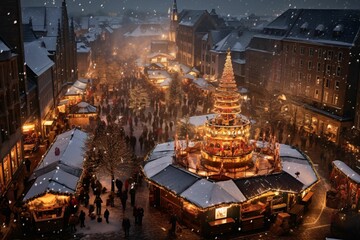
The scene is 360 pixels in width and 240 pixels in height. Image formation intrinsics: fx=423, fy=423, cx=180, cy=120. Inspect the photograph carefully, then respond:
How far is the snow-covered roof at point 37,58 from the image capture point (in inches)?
1541

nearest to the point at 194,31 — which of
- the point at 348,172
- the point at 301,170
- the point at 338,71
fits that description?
the point at 338,71

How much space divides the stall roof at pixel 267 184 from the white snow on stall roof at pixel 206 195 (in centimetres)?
123

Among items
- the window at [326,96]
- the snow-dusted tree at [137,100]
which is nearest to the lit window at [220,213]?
the window at [326,96]

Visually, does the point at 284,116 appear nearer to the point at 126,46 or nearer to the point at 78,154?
the point at 78,154

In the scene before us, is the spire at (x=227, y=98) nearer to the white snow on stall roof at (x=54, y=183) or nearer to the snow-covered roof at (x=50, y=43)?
the white snow on stall roof at (x=54, y=183)

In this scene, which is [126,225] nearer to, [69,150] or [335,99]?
[69,150]

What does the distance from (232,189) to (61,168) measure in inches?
411

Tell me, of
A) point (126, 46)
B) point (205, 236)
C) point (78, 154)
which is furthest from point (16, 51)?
point (126, 46)

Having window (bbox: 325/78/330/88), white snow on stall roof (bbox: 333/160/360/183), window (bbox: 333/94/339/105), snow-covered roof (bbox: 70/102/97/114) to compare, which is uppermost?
window (bbox: 325/78/330/88)

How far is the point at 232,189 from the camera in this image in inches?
941

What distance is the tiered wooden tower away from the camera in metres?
27.5

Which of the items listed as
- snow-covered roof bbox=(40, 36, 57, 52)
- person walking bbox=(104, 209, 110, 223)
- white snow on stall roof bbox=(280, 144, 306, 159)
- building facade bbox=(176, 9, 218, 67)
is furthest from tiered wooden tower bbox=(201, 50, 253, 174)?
building facade bbox=(176, 9, 218, 67)

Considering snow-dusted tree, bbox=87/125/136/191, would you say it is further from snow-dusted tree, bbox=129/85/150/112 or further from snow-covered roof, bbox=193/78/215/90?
snow-covered roof, bbox=193/78/215/90

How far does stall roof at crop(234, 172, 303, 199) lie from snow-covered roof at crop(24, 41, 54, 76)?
909 inches
